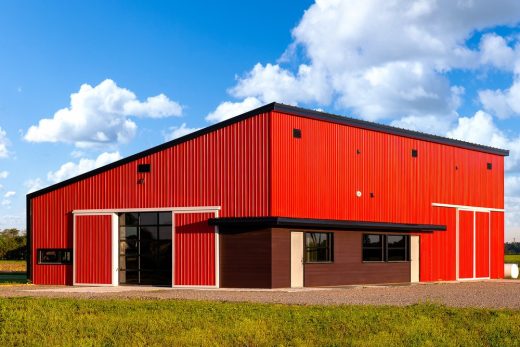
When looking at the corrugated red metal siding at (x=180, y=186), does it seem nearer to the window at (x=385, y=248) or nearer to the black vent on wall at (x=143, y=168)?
the black vent on wall at (x=143, y=168)

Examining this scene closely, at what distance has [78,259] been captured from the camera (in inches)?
1442

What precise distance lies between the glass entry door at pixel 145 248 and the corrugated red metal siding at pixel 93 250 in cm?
57

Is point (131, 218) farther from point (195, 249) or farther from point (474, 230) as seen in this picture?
point (474, 230)

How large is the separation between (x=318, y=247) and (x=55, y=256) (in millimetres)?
12384

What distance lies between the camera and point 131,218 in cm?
3566

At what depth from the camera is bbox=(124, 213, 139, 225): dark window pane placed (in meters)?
35.5

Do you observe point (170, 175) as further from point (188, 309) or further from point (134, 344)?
point (134, 344)

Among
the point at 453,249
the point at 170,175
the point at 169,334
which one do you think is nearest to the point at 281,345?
the point at 169,334

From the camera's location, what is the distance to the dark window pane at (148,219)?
115ft

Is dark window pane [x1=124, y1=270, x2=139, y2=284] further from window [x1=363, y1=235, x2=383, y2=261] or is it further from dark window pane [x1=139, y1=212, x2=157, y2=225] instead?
window [x1=363, y1=235, x2=383, y2=261]

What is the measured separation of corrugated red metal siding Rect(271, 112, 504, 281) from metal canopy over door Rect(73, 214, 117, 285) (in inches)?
328

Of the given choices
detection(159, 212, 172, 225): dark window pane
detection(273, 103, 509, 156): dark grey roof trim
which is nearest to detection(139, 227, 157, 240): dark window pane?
detection(159, 212, 172, 225): dark window pane

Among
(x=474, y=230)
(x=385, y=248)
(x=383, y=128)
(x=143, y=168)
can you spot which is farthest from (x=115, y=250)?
(x=474, y=230)

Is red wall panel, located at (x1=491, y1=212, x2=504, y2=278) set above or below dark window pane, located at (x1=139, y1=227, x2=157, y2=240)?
below
